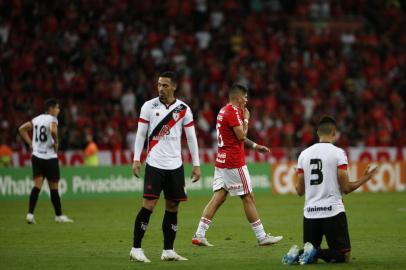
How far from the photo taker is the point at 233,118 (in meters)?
14.3

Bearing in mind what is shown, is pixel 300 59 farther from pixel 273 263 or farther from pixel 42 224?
pixel 273 263

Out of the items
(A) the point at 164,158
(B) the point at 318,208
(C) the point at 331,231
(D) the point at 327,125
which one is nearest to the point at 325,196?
(B) the point at 318,208

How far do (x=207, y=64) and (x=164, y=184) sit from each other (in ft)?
75.0

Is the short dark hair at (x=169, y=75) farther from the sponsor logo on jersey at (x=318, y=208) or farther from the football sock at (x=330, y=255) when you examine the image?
the football sock at (x=330, y=255)

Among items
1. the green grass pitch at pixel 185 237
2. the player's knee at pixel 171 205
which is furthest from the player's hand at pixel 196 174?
the green grass pitch at pixel 185 237

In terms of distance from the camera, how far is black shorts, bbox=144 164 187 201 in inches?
470

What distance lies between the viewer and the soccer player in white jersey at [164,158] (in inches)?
471

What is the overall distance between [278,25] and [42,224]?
22.3 metres

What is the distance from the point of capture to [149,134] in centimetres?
1217

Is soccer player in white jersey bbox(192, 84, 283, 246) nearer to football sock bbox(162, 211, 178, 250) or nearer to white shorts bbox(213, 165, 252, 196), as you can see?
white shorts bbox(213, 165, 252, 196)

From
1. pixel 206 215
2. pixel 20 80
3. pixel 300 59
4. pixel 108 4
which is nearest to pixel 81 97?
pixel 20 80

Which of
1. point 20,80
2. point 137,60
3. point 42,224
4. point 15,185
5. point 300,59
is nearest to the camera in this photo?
point 42,224

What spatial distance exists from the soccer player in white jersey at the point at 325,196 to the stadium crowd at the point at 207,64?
1725 centimetres

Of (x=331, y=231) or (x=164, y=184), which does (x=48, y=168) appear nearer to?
(x=164, y=184)
